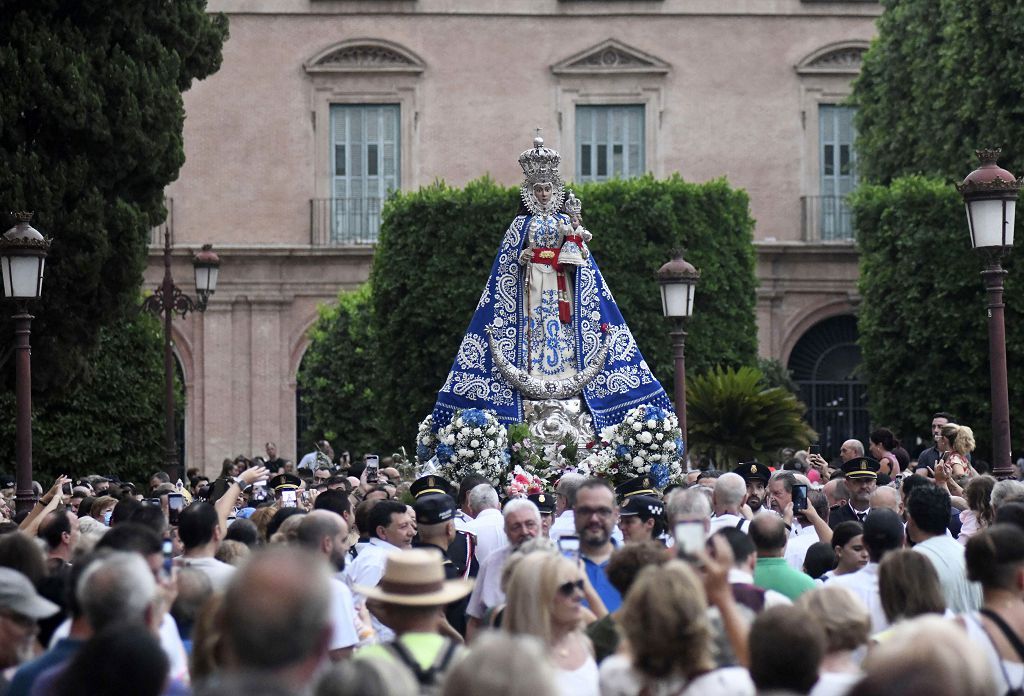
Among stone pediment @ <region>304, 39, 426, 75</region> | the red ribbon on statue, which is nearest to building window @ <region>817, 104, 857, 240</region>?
stone pediment @ <region>304, 39, 426, 75</region>

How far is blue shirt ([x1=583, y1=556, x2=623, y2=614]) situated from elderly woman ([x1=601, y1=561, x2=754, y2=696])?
2.82 meters

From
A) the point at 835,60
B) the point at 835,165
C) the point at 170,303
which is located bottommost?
the point at 170,303

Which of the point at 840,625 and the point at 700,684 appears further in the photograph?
the point at 840,625

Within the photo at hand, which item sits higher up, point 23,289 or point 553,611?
point 23,289

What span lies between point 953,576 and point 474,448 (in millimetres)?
7063

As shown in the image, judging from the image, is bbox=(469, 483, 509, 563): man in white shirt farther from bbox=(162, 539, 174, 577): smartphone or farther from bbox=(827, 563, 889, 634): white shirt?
bbox=(162, 539, 174, 577): smartphone

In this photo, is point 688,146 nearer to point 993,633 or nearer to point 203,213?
point 203,213

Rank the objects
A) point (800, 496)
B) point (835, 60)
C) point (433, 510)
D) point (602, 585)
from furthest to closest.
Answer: point (835, 60), point (800, 496), point (433, 510), point (602, 585)

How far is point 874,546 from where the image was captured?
850cm

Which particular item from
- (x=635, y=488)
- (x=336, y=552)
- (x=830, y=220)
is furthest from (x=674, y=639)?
(x=830, y=220)

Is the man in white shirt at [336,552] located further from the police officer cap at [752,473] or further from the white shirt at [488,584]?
the police officer cap at [752,473]

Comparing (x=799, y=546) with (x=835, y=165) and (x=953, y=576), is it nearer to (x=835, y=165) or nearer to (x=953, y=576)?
(x=953, y=576)

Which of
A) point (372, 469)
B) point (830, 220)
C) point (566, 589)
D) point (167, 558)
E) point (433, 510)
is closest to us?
point (566, 589)

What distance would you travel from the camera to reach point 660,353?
30.3 metres
